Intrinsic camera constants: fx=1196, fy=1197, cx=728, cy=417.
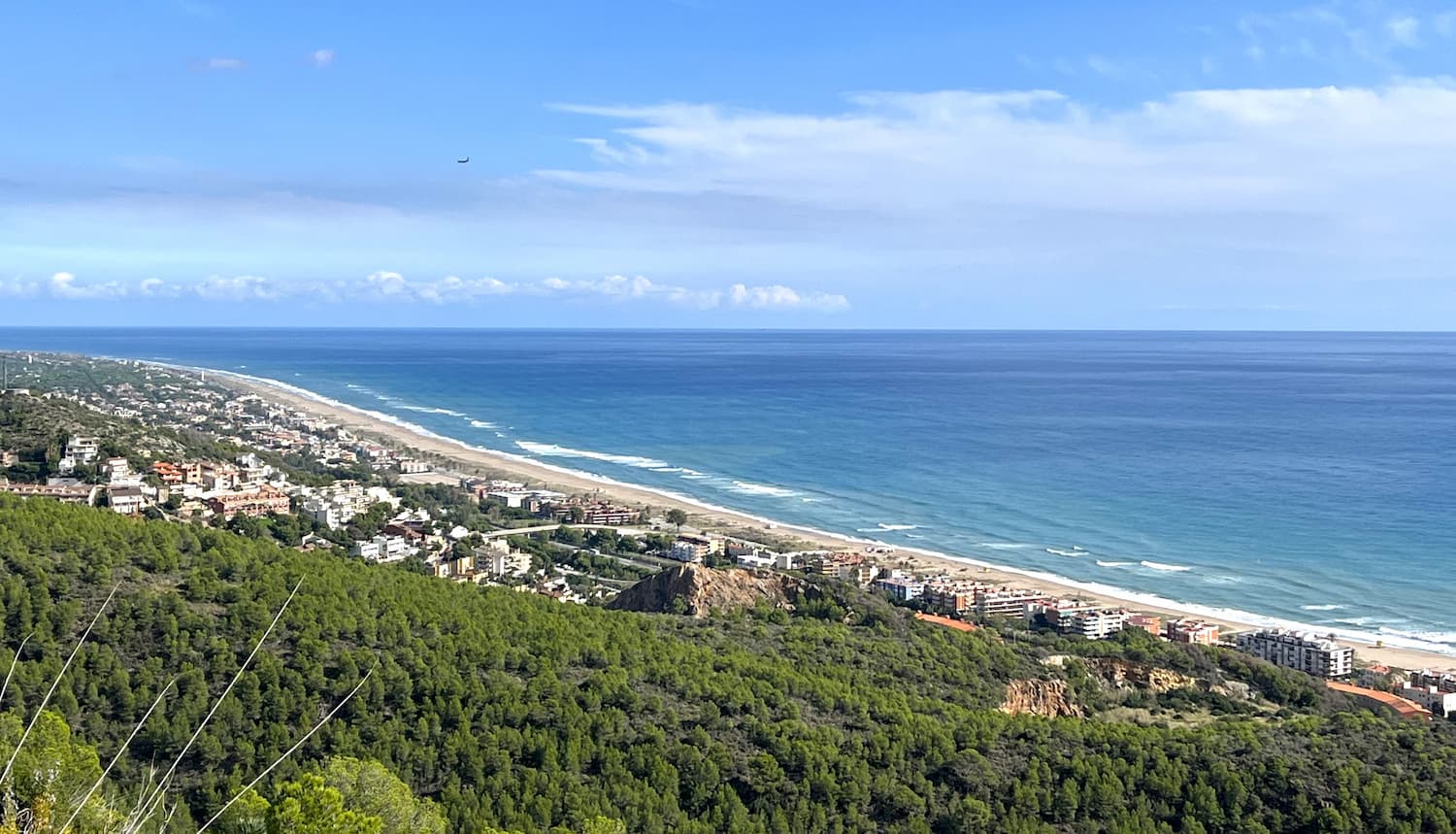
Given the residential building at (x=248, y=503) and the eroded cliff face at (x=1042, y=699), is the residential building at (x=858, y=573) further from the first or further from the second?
the residential building at (x=248, y=503)

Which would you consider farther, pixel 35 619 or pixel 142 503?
pixel 142 503

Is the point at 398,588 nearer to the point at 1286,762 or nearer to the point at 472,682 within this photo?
the point at 472,682

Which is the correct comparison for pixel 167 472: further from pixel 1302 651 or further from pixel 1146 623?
pixel 1302 651

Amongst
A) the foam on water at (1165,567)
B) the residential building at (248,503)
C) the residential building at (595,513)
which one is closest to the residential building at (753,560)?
the residential building at (595,513)

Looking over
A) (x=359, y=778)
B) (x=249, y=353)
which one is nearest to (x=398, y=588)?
(x=359, y=778)

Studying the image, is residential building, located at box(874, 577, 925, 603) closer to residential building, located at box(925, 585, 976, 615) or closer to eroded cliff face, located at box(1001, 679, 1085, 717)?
residential building, located at box(925, 585, 976, 615)

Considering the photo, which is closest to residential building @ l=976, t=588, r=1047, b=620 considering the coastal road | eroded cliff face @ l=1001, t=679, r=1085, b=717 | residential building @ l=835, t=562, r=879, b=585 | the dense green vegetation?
residential building @ l=835, t=562, r=879, b=585

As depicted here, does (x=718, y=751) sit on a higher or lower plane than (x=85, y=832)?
lower

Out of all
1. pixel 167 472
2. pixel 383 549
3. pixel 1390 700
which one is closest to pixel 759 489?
pixel 383 549
